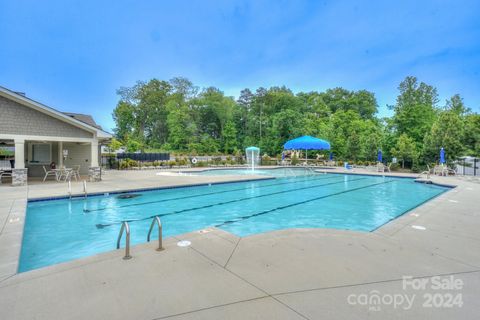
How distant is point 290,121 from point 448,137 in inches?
588

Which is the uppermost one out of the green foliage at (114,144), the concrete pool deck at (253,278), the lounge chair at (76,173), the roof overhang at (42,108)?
the roof overhang at (42,108)

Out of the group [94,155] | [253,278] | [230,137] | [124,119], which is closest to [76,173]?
[94,155]

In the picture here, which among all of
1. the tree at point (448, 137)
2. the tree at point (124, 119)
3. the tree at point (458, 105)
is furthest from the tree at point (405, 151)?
the tree at point (124, 119)

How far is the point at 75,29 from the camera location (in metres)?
20.4

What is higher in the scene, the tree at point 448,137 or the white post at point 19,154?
the tree at point 448,137

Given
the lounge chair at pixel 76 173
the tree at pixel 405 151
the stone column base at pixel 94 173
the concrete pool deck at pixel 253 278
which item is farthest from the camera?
the tree at pixel 405 151

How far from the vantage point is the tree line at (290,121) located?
A: 17.8 m

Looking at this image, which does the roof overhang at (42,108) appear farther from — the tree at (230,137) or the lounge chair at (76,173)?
the tree at (230,137)

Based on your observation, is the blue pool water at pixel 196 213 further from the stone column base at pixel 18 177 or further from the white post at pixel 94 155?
the white post at pixel 94 155

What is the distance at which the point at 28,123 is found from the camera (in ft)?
32.4

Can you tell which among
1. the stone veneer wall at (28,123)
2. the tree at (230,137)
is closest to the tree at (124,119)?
the tree at (230,137)

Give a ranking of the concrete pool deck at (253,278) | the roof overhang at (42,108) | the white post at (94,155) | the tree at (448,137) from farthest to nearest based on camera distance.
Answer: the tree at (448,137) < the white post at (94,155) < the roof overhang at (42,108) < the concrete pool deck at (253,278)

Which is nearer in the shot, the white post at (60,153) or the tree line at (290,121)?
the white post at (60,153)

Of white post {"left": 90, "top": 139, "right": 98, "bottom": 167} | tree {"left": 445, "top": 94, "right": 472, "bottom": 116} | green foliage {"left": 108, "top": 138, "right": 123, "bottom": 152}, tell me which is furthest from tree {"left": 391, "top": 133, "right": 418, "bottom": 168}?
green foliage {"left": 108, "top": 138, "right": 123, "bottom": 152}
